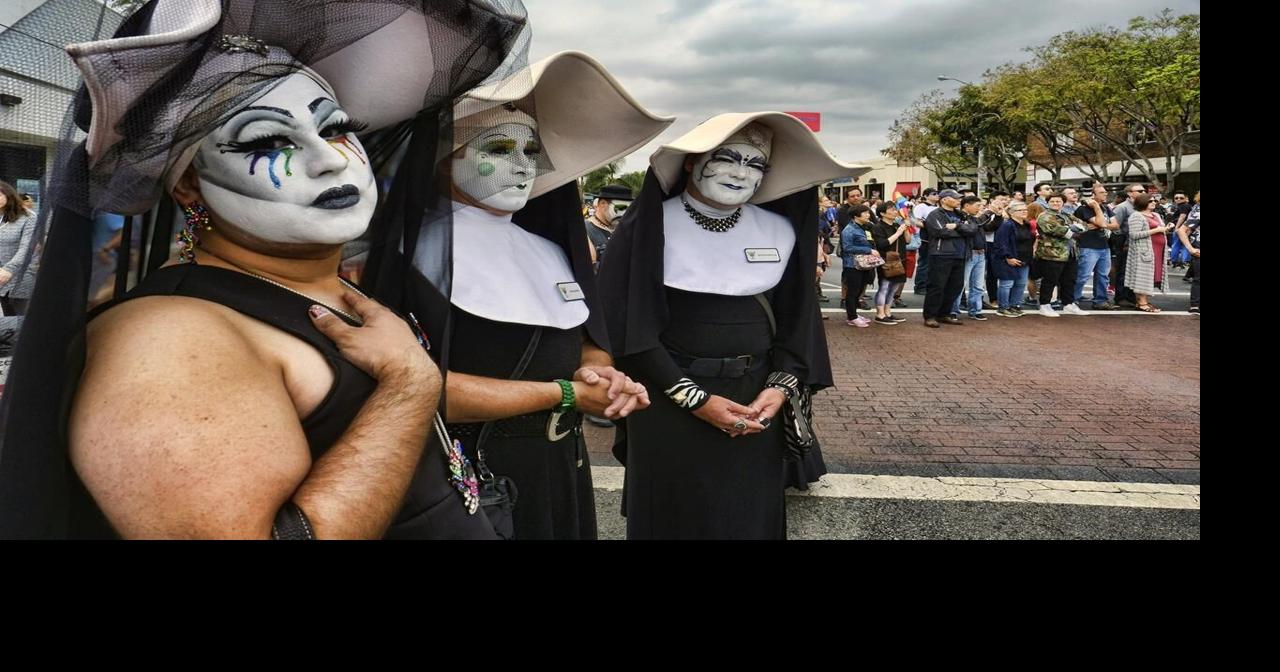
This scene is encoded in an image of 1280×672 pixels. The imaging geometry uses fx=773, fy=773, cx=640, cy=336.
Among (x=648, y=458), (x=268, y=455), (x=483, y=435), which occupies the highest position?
(x=268, y=455)

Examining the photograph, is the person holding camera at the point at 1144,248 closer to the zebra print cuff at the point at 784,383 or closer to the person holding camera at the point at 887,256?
the person holding camera at the point at 887,256

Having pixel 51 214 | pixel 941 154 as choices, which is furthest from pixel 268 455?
pixel 941 154

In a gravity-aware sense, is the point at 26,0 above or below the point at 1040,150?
below

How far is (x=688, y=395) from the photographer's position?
2.55 m

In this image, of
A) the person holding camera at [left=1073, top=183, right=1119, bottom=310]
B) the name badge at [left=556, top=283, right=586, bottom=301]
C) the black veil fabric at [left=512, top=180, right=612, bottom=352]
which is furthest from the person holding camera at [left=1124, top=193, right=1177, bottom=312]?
the name badge at [left=556, top=283, right=586, bottom=301]

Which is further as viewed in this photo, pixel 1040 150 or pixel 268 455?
pixel 1040 150

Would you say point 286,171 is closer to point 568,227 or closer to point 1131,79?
point 568,227

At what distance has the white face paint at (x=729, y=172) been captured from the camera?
8.61 feet

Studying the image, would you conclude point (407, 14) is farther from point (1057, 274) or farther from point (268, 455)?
point (1057, 274)

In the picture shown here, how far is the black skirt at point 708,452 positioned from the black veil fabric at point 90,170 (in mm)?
1777

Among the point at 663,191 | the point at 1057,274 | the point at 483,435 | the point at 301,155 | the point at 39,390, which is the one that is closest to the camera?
the point at 39,390

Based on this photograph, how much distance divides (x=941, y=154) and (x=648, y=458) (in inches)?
1387

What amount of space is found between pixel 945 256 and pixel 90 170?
10059 mm
